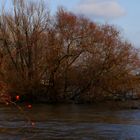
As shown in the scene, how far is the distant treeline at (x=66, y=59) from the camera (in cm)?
4831

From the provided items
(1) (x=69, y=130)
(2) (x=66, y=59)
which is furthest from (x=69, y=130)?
(2) (x=66, y=59)

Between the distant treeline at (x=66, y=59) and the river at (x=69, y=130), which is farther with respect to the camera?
the distant treeline at (x=66, y=59)

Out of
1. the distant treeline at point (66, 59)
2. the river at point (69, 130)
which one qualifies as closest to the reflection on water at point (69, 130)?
the river at point (69, 130)

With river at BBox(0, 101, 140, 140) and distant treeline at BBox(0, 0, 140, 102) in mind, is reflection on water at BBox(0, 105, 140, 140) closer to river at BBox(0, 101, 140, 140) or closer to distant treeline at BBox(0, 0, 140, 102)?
river at BBox(0, 101, 140, 140)

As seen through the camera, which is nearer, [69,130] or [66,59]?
[69,130]

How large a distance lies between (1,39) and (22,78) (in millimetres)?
5443

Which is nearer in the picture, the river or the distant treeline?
the river

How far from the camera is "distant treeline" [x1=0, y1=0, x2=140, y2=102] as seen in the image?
159 ft

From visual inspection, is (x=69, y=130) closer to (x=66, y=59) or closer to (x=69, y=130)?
(x=69, y=130)

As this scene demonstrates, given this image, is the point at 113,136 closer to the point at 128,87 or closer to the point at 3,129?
the point at 3,129

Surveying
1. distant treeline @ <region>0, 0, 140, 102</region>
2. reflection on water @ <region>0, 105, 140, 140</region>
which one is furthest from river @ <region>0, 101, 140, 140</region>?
distant treeline @ <region>0, 0, 140, 102</region>

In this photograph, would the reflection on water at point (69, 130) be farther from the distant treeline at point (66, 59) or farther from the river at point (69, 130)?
the distant treeline at point (66, 59)

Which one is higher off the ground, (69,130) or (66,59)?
(66,59)

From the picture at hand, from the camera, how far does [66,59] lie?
50.3m
